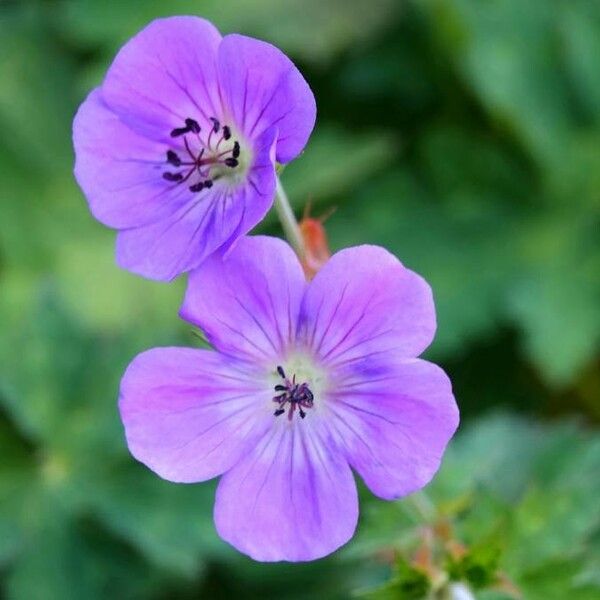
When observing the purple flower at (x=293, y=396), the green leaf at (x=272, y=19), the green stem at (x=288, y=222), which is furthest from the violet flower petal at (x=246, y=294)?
the green leaf at (x=272, y=19)

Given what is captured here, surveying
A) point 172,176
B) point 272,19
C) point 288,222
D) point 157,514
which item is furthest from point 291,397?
point 272,19

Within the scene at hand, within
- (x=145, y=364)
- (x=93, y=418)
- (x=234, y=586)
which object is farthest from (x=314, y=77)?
(x=145, y=364)

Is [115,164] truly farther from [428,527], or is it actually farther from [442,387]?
[428,527]

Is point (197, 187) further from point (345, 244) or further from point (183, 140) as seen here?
point (345, 244)

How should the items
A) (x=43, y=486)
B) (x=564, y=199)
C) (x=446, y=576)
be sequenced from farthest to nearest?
(x=564, y=199), (x=43, y=486), (x=446, y=576)

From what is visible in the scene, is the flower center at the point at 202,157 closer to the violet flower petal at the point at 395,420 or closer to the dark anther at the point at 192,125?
the dark anther at the point at 192,125

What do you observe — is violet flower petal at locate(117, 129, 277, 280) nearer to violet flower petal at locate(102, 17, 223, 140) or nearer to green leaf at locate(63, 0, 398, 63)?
violet flower petal at locate(102, 17, 223, 140)
